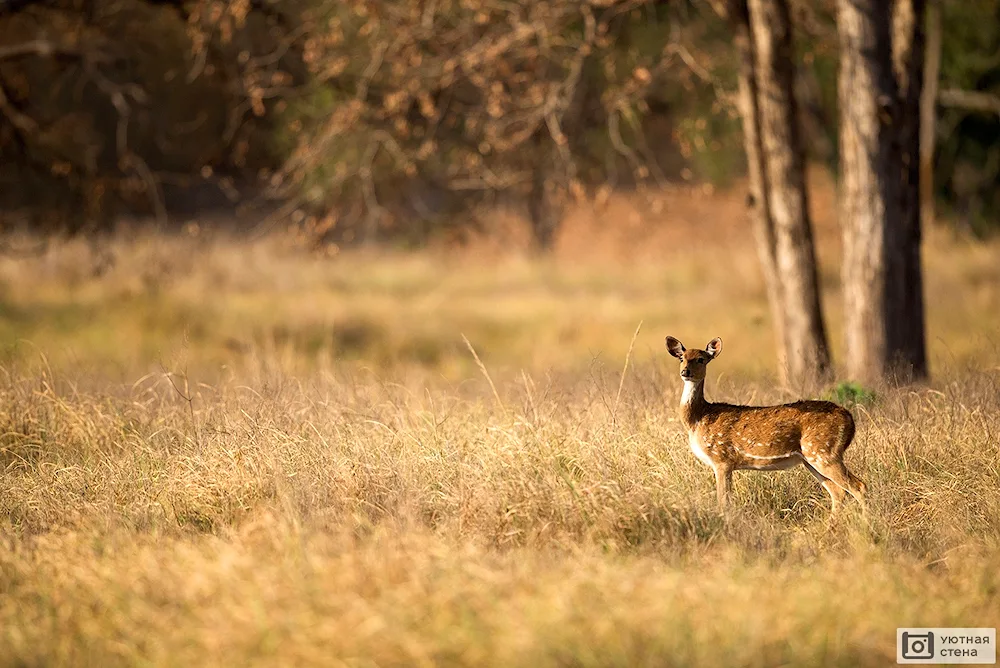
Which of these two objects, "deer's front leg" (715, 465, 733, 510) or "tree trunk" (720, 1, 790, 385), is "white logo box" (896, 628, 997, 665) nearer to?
"deer's front leg" (715, 465, 733, 510)

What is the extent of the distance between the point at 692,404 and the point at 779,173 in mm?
4529

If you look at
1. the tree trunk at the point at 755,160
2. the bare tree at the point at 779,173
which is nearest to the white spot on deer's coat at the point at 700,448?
the bare tree at the point at 779,173

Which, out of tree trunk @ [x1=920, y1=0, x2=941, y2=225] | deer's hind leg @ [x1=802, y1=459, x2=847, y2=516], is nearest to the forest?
deer's hind leg @ [x1=802, y1=459, x2=847, y2=516]

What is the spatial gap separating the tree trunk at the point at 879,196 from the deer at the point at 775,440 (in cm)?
368

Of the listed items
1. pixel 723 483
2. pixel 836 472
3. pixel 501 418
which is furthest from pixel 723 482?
pixel 501 418

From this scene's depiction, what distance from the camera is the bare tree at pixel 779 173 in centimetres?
1008

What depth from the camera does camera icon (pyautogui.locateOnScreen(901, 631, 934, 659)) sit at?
4.69 metres

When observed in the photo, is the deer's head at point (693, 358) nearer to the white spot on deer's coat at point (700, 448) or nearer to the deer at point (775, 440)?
the deer at point (775, 440)

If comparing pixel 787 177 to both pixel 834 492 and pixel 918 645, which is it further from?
pixel 918 645

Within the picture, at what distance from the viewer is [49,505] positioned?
644cm

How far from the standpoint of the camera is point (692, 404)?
20.4 feet

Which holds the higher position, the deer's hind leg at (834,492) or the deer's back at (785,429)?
the deer's back at (785,429)

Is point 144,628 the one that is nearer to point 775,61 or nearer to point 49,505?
point 49,505

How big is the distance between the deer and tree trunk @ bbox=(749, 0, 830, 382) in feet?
13.1
